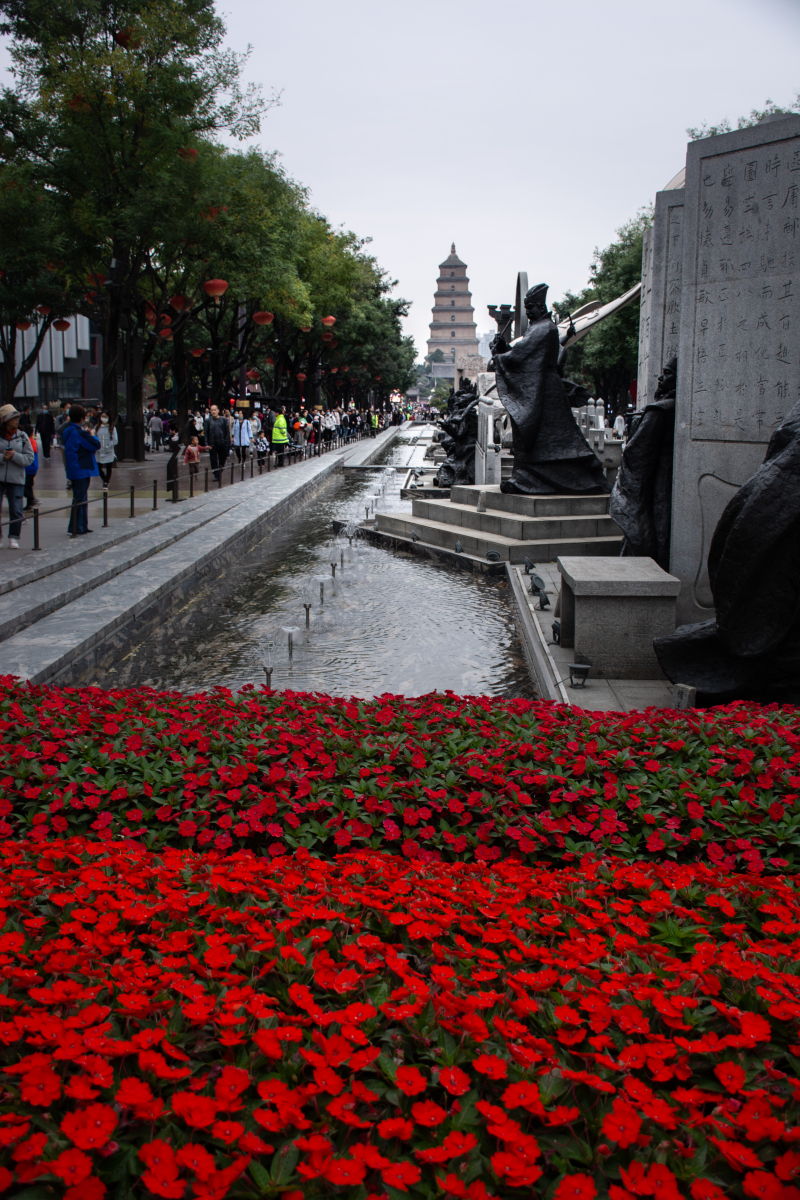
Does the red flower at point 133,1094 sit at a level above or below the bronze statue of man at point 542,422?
below

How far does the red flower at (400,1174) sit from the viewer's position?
1.59m

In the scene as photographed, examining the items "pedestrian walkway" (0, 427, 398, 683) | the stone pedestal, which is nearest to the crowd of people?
"pedestrian walkway" (0, 427, 398, 683)

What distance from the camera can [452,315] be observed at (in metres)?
152

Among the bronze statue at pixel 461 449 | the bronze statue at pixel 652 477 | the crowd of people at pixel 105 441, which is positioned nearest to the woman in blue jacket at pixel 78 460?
the crowd of people at pixel 105 441

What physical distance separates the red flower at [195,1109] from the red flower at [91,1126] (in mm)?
113

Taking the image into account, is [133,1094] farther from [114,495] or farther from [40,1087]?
[114,495]

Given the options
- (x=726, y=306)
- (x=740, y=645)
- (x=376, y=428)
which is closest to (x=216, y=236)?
(x=726, y=306)

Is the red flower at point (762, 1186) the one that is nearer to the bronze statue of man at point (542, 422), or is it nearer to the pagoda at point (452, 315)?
the bronze statue of man at point (542, 422)

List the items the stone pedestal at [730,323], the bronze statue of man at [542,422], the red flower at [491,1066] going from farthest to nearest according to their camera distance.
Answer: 1. the bronze statue of man at [542,422]
2. the stone pedestal at [730,323]
3. the red flower at [491,1066]

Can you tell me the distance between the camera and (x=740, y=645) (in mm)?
5410

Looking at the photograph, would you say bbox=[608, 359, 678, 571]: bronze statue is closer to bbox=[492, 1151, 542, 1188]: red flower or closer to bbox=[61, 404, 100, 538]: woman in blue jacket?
bbox=[492, 1151, 542, 1188]: red flower

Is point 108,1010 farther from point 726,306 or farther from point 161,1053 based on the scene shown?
point 726,306

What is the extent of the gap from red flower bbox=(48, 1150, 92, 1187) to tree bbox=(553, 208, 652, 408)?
127 ft

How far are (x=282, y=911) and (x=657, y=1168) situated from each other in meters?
1.29
